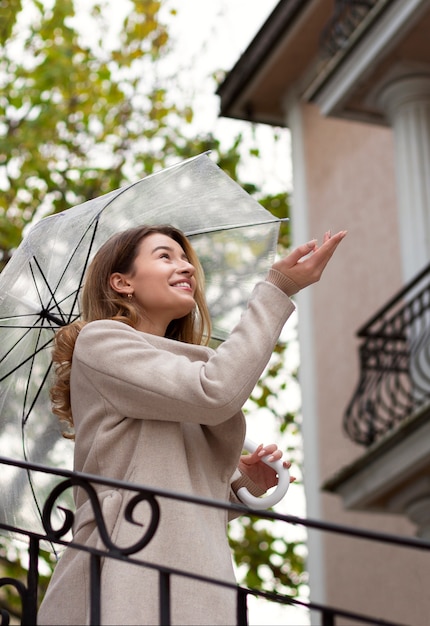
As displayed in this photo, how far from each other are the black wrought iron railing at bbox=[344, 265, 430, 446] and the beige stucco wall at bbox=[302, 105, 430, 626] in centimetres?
65

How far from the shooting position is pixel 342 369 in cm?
1222

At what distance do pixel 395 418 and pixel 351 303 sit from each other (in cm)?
213

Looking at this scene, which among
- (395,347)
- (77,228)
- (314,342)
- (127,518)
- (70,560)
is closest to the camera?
(127,518)

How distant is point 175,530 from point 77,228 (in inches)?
45.1

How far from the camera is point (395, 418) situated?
10.5 m

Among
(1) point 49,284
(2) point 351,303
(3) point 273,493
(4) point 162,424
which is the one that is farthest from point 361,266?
(4) point 162,424

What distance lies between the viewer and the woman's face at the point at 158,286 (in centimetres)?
333

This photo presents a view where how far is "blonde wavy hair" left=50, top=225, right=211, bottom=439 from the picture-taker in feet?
11.0

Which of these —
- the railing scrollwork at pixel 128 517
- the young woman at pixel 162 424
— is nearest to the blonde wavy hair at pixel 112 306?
the young woman at pixel 162 424

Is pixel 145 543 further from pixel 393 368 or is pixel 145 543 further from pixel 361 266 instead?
pixel 361 266

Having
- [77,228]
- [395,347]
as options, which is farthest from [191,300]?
[395,347]

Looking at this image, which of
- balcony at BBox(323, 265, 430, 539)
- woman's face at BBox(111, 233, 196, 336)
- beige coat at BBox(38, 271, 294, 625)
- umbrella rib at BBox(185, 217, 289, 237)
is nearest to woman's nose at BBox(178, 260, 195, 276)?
woman's face at BBox(111, 233, 196, 336)

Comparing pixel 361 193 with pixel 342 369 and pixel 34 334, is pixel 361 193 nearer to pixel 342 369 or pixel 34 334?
pixel 342 369

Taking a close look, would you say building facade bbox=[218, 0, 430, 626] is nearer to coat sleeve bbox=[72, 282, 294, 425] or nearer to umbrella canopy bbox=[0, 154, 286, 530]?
umbrella canopy bbox=[0, 154, 286, 530]
